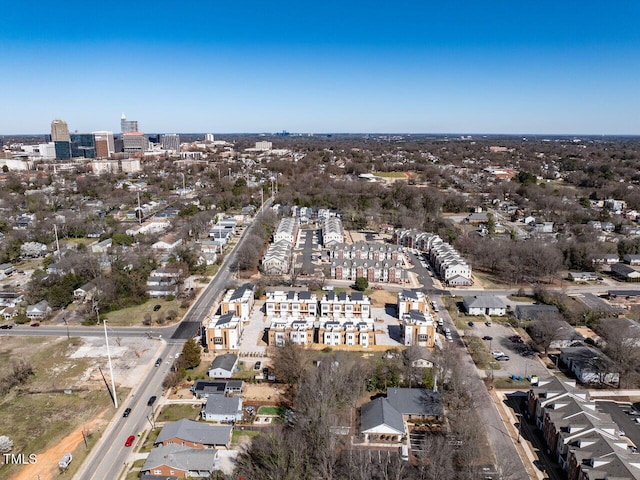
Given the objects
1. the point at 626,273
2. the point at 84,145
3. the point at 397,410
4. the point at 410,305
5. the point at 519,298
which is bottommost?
the point at 397,410

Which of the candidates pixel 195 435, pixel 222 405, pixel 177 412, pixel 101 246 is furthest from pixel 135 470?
pixel 101 246

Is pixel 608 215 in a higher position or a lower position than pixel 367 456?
higher

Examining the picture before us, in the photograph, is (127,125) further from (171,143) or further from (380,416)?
(380,416)

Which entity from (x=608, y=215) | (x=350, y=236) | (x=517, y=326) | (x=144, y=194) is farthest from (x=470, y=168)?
(x=517, y=326)

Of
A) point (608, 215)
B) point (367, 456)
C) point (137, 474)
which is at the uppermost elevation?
point (608, 215)

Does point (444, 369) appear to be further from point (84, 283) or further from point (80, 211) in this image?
point (80, 211)

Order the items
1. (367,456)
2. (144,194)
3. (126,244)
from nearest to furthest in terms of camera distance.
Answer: (367,456) < (126,244) < (144,194)

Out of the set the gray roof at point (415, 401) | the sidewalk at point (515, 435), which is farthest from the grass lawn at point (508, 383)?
the gray roof at point (415, 401)
